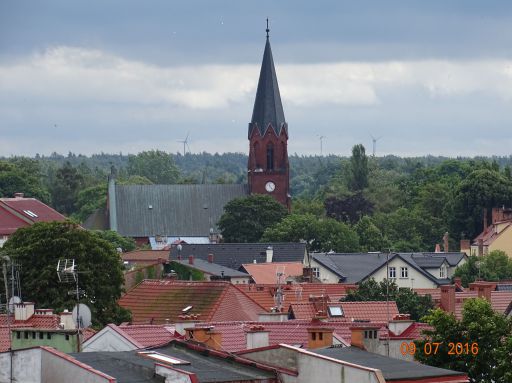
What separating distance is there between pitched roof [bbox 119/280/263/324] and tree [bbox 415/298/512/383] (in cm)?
1495

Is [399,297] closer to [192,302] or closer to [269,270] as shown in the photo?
[192,302]

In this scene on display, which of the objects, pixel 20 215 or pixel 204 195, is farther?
pixel 204 195

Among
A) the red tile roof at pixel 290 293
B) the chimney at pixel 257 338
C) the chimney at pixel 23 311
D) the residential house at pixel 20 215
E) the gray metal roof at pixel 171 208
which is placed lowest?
the chimney at pixel 257 338

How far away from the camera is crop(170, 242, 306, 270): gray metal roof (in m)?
116

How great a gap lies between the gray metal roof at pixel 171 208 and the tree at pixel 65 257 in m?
102

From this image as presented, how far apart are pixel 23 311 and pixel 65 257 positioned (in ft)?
70.3

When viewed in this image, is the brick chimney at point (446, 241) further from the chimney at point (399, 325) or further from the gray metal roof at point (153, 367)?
the gray metal roof at point (153, 367)

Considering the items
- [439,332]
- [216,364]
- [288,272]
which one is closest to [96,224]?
[288,272]

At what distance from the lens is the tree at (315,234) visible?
464ft

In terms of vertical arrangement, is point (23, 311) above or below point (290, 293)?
below

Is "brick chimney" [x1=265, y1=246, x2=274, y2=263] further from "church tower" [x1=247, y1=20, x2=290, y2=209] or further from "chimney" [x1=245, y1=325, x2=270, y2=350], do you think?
"chimney" [x1=245, y1=325, x2=270, y2=350]

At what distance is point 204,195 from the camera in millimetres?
188500

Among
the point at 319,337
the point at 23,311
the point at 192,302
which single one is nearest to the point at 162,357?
the point at 319,337

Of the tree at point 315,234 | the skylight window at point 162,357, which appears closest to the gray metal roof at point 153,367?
the skylight window at point 162,357
